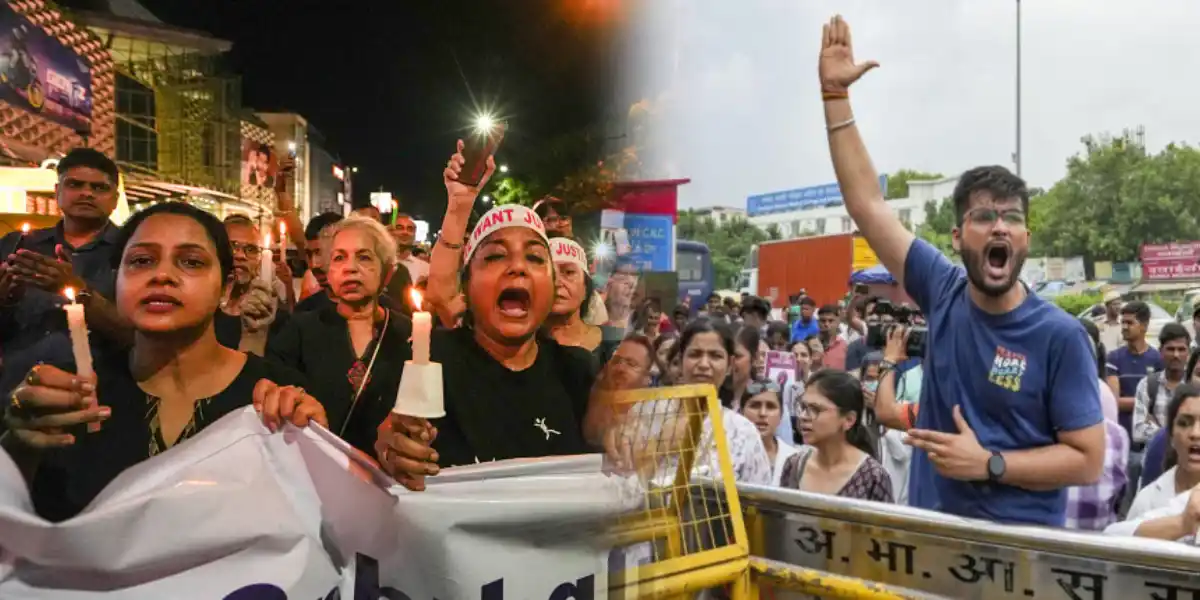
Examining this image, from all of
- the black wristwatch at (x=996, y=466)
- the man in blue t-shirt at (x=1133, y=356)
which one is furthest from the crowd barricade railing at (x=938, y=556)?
the man in blue t-shirt at (x=1133, y=356)

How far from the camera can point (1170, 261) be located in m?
6.33

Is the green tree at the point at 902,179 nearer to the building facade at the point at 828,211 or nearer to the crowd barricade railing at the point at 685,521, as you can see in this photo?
the building facade at the point at 828,211

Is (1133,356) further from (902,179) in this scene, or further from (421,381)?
(421,381)

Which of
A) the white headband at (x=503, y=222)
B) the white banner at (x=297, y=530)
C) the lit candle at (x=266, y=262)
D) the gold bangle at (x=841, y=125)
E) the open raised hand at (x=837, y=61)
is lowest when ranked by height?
the white banner at (x=297, y=530)

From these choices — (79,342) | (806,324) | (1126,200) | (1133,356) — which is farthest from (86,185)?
(1126,200)

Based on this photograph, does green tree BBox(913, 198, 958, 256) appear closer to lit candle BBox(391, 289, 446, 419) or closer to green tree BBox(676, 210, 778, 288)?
green tree BBox(676, 210, 778, 288)

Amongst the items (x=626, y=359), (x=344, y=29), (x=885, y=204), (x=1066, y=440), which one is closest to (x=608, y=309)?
(x=626, y=359)

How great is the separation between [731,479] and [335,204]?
52.4 inches

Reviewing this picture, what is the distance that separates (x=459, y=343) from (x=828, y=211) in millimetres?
2807

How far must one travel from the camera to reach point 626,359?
222 centimetres

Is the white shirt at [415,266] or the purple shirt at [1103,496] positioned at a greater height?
the white shirt at [415,266]

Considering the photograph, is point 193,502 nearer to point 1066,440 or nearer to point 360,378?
point 360,378

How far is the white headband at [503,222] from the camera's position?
5.74ft

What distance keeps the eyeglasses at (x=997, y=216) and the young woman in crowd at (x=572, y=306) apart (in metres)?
0.86
